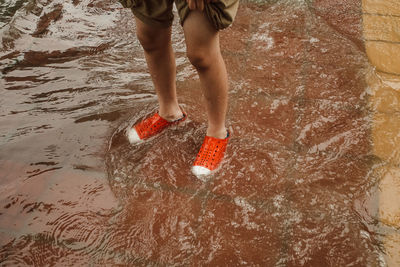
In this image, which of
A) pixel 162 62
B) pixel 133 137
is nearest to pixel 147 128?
pixel 133 137

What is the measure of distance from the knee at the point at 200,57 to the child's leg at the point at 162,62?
0.76ft

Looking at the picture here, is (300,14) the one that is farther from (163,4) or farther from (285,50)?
(163,4)

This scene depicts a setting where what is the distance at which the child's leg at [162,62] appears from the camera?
1.54 metres

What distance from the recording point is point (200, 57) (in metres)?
1.39

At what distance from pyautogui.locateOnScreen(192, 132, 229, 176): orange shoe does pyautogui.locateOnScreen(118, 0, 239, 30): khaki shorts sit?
0.61 metres

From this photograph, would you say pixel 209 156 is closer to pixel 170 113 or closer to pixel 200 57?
pixel 170 113

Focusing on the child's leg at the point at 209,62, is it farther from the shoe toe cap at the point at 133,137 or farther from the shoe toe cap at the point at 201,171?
the shoe toe cap at the point at 133,137

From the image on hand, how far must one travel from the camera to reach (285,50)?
2555 mm

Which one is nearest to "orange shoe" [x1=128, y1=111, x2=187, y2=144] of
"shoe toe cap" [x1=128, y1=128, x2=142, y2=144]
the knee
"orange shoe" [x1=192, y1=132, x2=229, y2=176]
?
"shoe toe cap" [x1=128, y1=128, x2=142, y2=144]

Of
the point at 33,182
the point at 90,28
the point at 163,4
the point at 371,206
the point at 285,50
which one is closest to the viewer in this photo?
the point at 163,4

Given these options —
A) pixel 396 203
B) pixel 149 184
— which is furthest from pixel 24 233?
pixel 396 203

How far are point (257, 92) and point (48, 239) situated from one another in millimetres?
1448

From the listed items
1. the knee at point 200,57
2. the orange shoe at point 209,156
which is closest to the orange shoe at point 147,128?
the orange shoe at point 209,156

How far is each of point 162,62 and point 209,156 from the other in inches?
20.5
